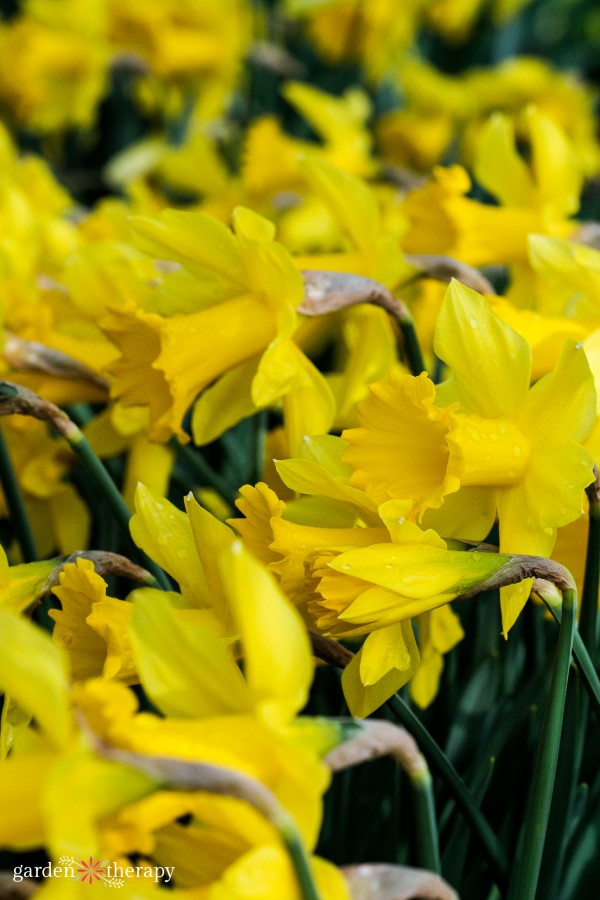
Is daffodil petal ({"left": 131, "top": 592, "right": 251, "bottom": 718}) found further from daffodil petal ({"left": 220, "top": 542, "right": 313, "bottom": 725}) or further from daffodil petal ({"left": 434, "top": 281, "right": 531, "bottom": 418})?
daffodil petal ({"left": 434, "top": 281, "right": 531, "bottom": 418})

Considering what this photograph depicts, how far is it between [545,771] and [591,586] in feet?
0.67

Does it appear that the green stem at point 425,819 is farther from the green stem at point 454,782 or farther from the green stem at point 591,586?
the green stem at point 591,586

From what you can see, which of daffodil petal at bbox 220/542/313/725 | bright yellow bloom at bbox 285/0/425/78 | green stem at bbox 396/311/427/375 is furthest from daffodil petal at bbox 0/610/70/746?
bright yellow bloom at bbox 285/0/425/78

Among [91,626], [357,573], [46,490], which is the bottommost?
[46,490]

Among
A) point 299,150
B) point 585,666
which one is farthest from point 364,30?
point 585,666

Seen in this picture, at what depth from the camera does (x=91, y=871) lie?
534mm

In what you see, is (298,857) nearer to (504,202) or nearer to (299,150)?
(504,202)

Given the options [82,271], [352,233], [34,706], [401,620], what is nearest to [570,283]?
[352,233]

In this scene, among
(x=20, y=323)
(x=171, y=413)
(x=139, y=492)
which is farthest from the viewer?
(x=20, y=323)

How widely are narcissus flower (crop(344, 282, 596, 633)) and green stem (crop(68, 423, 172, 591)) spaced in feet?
0.78

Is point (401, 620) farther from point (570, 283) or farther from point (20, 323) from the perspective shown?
point (20, 323)

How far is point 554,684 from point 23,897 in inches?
15.1

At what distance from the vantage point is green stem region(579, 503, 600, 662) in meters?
0.84

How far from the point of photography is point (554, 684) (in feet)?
2.31
